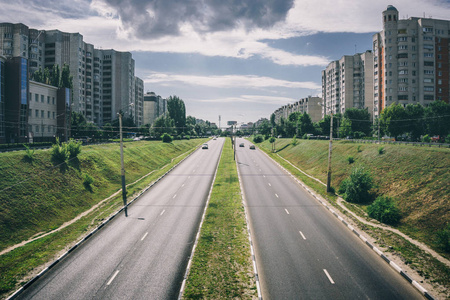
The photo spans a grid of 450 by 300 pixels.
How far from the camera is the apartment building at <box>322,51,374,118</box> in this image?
116 m

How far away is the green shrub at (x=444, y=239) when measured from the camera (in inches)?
697

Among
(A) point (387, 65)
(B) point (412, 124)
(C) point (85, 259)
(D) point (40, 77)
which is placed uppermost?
(A) point (387, 65)

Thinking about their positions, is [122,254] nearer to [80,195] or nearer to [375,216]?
[80,195]

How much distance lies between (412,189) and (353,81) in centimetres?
10764

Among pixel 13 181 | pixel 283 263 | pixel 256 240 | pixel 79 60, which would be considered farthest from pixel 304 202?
pixel 79 60

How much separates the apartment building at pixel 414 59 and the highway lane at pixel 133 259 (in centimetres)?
8936

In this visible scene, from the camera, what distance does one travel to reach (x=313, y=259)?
16.7m

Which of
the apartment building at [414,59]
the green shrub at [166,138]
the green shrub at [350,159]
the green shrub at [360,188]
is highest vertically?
the apartment building at [414,59]

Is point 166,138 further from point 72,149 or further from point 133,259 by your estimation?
point 133,259

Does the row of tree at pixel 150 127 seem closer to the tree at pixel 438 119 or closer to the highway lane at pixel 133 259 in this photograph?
the highway lane at pixel 133 259

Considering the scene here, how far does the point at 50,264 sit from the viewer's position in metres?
16.1

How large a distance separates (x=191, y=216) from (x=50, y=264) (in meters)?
11.7

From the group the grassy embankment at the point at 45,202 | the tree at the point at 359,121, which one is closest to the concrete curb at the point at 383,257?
the grassy embankment at the point at 45,202

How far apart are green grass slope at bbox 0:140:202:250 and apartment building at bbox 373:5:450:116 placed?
290 feet
